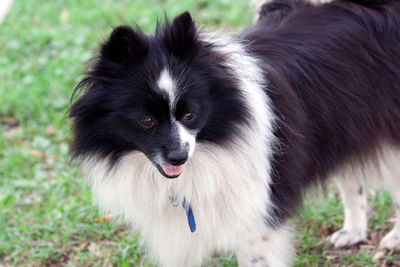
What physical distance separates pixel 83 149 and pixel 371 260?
2.09m

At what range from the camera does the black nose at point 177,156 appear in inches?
100

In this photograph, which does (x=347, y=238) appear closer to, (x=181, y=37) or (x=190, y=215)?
(x=190, y=215)

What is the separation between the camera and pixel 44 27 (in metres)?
7.19

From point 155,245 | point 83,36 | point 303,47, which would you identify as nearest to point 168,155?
point 155,245

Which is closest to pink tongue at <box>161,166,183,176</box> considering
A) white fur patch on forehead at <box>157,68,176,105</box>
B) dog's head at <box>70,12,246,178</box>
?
dog's head at <box>70,12,246,178</box>

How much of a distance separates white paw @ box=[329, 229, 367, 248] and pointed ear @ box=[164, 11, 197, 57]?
193cm

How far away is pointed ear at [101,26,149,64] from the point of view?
8.46 ft

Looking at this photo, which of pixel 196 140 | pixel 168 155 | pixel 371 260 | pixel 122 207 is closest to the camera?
pixel 168 155

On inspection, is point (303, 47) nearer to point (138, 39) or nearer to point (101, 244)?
point (138, 39)

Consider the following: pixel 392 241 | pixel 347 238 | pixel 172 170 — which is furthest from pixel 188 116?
pixel 392 241

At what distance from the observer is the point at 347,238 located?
390cm

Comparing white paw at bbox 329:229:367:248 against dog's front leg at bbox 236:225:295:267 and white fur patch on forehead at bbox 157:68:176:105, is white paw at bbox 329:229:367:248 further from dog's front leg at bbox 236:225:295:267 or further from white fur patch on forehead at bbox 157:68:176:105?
white fur patch on forehead at bbox 157:68:176:105

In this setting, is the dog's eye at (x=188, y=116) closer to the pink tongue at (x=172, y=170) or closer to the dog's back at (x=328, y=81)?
the pink tongue at (x=172, y=170)

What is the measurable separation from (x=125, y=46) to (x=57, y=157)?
2.73 meters
